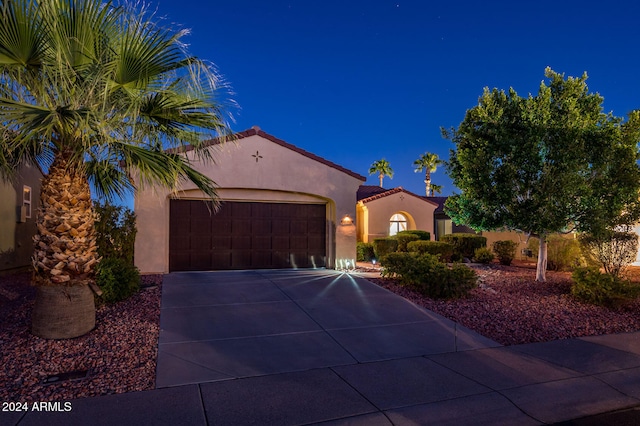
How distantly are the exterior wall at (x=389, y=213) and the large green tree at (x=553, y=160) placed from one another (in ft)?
32.9

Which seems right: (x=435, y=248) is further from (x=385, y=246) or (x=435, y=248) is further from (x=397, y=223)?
(x=397, y=223)

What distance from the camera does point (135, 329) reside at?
5.91 meters

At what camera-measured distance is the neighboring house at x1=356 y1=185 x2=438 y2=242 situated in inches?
795

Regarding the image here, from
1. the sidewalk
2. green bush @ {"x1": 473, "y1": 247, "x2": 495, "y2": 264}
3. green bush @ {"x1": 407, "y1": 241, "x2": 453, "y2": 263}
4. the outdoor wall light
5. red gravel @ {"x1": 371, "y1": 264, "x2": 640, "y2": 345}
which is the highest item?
the outdoor wall light

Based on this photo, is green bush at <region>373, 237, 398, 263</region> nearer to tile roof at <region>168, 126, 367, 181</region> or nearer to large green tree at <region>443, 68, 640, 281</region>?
tile roof at <region>168, 126, 367, 181</region>

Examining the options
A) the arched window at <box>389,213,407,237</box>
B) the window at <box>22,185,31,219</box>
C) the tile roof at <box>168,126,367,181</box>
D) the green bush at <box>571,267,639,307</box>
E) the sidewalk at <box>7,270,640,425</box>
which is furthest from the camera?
the arched window at <box>389,213,407,237</box>

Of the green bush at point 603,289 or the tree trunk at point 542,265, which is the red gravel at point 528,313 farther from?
the tree trunk at point 542,265

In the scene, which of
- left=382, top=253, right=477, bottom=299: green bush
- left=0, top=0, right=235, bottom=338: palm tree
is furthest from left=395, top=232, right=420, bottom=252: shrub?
left=0, top=0, right=235, bottom=338: palm tree

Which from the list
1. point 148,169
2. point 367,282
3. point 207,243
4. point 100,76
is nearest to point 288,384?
point 148,169

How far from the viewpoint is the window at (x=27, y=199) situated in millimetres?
11914

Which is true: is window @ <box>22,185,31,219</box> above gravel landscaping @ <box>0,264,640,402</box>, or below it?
above

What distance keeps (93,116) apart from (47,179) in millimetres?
1481

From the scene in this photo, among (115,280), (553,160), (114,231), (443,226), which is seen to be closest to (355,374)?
(115,280)

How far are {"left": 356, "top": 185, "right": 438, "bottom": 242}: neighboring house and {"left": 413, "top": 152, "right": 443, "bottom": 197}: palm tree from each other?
19565 mm
